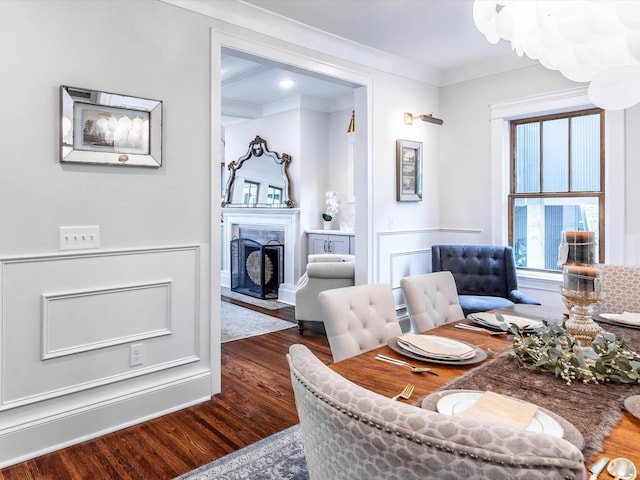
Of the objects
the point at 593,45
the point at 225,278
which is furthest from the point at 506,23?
the point at 225,278

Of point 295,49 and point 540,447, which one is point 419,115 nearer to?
point 295,49

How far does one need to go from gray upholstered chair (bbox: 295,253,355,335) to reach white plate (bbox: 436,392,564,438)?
306cm

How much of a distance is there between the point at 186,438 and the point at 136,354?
1.88ft

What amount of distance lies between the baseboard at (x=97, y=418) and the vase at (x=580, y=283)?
2216mm

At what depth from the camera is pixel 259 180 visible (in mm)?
6434

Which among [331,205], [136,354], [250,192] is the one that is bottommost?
[136,354]

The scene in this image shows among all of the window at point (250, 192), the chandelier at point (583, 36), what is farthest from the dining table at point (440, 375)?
the window at point (250, 192)

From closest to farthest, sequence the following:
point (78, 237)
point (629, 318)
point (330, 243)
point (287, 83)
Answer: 1. point (629, 318)
2. point (78, 237)
3. point (287, 83)
4. point (330, 243)

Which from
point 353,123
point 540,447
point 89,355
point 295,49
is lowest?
point 89,355

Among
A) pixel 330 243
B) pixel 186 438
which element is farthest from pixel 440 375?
pixel 330 243

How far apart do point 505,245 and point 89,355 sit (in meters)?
3.65

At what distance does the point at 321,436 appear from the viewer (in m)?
0.72

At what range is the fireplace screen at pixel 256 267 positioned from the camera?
6.12 meters

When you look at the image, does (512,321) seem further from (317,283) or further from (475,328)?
(317,283)
